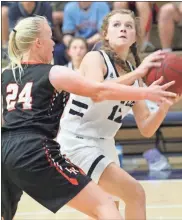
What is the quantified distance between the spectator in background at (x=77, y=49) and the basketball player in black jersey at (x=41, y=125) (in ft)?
12.4

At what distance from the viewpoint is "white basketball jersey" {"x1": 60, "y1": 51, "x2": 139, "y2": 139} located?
11.8 feet

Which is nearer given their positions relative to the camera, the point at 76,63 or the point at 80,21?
the point at 76,63

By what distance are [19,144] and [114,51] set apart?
1.13 meters

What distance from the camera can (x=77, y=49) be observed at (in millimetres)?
6848

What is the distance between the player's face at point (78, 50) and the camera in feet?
22.4

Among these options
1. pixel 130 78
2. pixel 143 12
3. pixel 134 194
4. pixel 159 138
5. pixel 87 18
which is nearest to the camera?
pixel 130 78

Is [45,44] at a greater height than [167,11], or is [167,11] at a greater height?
[45,44]

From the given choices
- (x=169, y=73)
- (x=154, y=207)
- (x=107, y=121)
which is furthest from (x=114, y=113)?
(x=154, y=207)

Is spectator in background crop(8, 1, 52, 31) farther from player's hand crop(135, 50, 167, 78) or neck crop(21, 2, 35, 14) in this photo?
player's hand crop(135, 50, 167, 78)

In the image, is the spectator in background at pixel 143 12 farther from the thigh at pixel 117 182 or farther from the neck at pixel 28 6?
the thigh at pixel 117 182

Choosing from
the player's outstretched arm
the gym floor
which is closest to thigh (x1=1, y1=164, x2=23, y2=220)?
the player's outstretched arm

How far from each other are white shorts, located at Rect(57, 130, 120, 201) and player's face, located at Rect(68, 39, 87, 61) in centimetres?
321

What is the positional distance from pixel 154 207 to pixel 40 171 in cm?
225

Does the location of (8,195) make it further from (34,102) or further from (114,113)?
(114,113)
